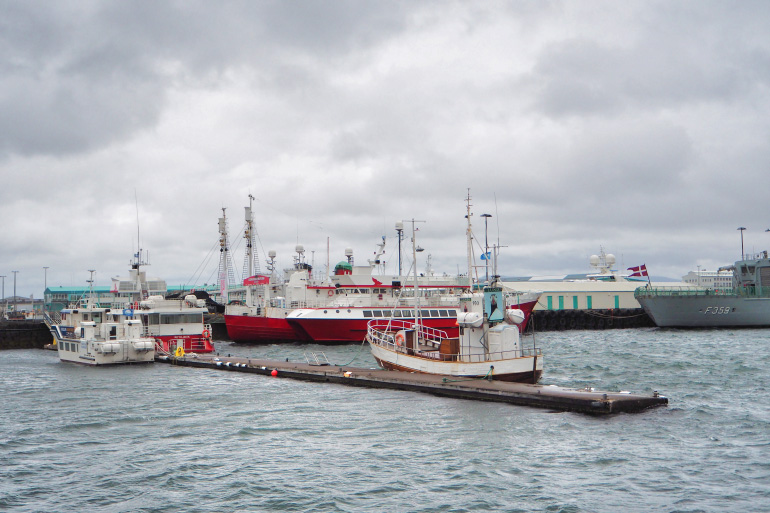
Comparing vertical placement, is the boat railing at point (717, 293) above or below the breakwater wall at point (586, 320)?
above

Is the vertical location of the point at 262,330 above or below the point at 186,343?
above

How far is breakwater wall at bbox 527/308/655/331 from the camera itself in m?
90.9

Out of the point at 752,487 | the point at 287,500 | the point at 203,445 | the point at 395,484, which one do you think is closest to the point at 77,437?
the point at 203,445

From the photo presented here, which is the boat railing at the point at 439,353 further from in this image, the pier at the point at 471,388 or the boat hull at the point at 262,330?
the boat hull at the point at 262,330

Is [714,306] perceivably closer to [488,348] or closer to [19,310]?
[488,348]

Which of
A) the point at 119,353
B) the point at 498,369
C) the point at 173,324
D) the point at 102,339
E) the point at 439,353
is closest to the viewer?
the point at 498,369

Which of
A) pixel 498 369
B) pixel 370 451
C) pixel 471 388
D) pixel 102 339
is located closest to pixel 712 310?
pixel 498 369

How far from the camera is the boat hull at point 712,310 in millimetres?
78000

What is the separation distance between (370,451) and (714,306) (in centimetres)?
6927

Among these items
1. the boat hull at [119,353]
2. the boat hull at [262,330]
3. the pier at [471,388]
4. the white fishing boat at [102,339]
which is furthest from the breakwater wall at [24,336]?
the pier at [471,388]

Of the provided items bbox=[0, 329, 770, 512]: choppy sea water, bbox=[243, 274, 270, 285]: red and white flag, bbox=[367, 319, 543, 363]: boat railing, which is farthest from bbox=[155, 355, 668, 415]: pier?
bbox=[243, 274, 270, 285]: red and white flag

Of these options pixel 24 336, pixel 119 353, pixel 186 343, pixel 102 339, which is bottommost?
pixel 119 353

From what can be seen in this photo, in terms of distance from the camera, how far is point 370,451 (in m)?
20.9

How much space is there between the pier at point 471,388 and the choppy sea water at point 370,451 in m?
0.62
